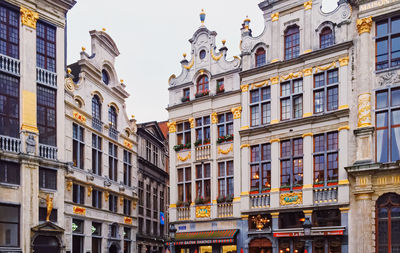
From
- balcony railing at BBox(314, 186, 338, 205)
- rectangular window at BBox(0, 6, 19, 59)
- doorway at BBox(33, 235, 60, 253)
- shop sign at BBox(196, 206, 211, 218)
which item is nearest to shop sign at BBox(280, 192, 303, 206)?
balcony railing at BBox(314, 186, 338, 205)

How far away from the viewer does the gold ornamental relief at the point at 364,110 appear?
2823cm

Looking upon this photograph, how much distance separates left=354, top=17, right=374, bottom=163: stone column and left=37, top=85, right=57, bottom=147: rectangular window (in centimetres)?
1658

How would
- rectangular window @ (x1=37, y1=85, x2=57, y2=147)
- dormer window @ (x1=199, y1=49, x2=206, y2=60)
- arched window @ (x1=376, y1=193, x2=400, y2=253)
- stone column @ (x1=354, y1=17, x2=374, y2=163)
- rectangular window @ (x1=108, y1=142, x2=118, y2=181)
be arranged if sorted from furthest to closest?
rectangular window @ (x1=108, y1=142, x2=118, y2=181) < dormer window @ (x1=199, y1=49, x2=206, y2=60) < rectangular window @ (x1=37, y1=85, x2=57, y2=147) < stone column @ (x1=354, y1=17, x2=374, y2=163) < arched window @ (x1=376, y1=193, x2=400, y2=253)

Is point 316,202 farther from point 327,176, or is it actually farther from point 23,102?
point 23,102

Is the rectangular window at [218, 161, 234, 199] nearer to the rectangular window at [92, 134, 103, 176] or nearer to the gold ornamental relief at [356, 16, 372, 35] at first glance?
the rectangular window at [92, 134, 103, 176]

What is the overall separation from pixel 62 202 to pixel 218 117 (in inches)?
408

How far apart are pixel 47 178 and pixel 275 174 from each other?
1257cm

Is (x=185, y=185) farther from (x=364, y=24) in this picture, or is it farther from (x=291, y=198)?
(x=364, y=24)

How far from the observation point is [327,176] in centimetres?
2944

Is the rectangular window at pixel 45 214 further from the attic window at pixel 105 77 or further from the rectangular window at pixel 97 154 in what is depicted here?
the attic window at pixel 105 77

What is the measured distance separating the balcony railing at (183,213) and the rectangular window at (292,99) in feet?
27.3

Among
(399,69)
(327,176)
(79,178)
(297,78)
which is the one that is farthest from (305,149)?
(79,178)

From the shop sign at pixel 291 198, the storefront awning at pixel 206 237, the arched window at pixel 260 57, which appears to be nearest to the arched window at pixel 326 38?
the arched window at pixel 260 57

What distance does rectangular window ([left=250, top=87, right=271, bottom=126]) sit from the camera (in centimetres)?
3247
